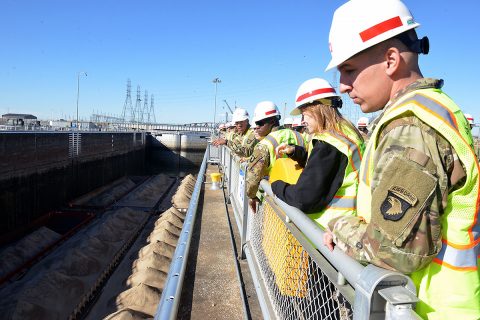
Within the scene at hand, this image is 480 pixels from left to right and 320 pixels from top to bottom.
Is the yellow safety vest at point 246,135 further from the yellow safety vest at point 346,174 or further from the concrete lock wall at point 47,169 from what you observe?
the concrete lock wall at point 47,169

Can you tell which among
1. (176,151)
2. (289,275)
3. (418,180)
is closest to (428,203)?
(418,180)

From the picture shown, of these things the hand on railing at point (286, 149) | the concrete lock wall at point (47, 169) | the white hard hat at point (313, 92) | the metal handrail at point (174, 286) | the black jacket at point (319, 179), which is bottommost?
the concrete lock wall at point (47, 169)

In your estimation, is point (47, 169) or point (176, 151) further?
point (176, 151)

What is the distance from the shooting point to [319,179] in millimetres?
2275

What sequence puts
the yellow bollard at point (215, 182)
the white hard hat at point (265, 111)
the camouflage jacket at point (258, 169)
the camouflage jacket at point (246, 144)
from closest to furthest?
the camouflage jacket at point (258, 169), the white hard hat at point (265, 111), the camouflage jacket at point (246, 144), the yellow bollard at point (215, 182)

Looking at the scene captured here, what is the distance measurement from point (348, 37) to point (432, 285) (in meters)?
1.04

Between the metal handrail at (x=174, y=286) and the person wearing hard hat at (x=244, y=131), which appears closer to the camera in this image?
the metal handrail at (x=174, y=286)

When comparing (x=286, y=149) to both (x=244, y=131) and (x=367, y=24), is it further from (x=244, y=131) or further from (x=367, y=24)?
(x=244, y=131)

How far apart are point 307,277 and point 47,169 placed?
23.9m

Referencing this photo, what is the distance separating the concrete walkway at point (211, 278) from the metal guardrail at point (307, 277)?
0.51 meters

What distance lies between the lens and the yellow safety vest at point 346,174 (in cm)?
230

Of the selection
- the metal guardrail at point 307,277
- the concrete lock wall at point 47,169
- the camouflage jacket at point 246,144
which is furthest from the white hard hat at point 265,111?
the concrete lock wall at point 47,169

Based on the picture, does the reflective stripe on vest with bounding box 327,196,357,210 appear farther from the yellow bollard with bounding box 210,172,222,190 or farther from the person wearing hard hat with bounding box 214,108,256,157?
the yellow bollard with bounding box 210,172,222,190

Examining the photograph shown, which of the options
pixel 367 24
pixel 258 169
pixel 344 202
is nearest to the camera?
pixel 367 24
